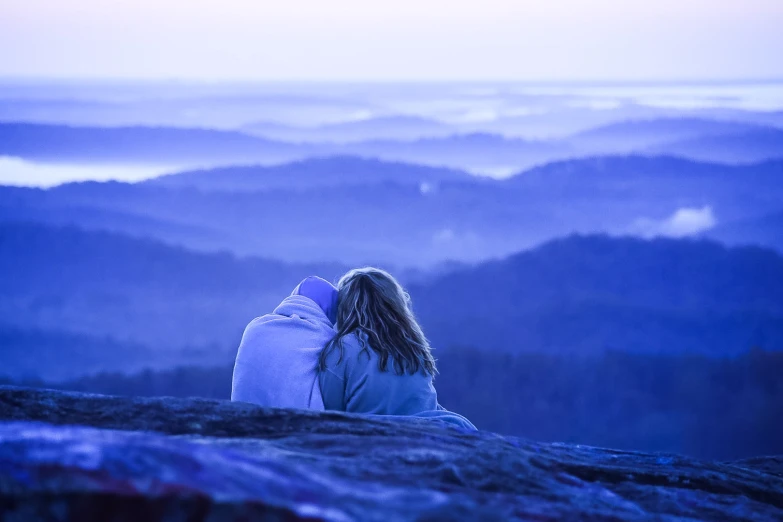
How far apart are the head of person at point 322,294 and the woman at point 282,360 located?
12 cm

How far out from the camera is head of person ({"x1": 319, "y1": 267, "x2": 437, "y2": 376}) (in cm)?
Answer: 221

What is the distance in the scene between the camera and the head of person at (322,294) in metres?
2.49

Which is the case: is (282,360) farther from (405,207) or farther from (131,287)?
(131,287)

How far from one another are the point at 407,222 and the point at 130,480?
11.8 meters

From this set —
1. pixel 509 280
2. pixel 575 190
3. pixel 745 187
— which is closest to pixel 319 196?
pixel 509 280

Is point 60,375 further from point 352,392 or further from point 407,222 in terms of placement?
point 352,392

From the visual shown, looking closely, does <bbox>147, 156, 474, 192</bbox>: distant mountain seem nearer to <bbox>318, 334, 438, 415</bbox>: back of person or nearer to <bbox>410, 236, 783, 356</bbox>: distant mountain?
<bbox>410, 236, 783, 356</bbox>: distant mountain

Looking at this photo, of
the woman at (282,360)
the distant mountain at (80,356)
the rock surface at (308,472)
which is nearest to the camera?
the rock surface at (308,472)

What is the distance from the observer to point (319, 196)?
1238cm

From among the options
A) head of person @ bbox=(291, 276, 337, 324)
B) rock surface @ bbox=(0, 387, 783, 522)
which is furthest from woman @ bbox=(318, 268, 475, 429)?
rock surface @ bbox=(0, 387, 783, 522)

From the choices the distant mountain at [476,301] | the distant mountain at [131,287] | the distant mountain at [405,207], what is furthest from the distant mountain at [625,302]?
the distant mountain at [131,287]

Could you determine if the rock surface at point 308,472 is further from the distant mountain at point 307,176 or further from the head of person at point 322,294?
the distant mountain at point 307,176

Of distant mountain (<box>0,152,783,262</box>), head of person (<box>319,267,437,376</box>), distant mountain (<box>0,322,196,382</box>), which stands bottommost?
distant mountain (<box>0,322,196,382</box>)

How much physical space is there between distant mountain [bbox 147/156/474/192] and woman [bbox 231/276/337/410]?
972 cm
